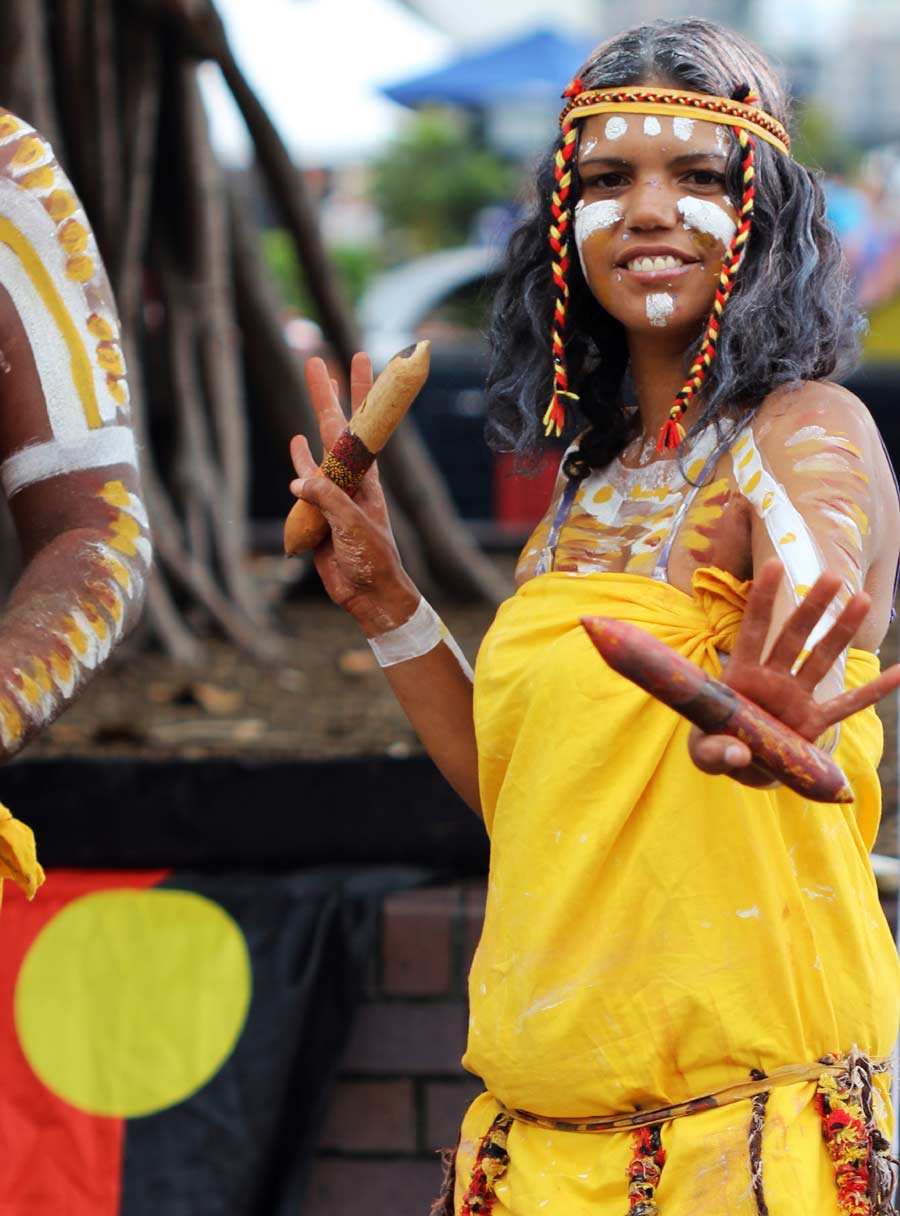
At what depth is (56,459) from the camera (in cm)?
218

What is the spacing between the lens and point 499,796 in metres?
2.09

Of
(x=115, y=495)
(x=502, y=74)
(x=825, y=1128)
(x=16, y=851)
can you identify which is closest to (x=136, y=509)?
(x=115, y=495)

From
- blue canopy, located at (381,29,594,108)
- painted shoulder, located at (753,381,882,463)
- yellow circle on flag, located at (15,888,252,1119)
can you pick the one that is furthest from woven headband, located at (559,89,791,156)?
blue canopy, located at (381,29,594,108)

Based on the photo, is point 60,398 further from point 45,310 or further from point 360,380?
point 360,380

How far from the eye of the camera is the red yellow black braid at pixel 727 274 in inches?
79.6

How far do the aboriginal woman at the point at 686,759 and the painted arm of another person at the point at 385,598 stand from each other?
0.06 m

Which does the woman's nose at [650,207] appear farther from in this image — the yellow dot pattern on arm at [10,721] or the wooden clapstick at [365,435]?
the yellow dot pattern on arm at [10,721]

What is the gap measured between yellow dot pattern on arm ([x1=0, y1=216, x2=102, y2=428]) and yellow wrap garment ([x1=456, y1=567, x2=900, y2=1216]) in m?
0.66

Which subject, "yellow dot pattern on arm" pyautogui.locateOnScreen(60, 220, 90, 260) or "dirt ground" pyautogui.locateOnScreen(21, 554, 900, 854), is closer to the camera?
"yellow dot pattern on arm" pyautogui.locateOnScreen(60, 220, 90, 260)

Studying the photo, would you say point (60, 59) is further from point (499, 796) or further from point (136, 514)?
point (499, 796)

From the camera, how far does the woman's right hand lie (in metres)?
2.20

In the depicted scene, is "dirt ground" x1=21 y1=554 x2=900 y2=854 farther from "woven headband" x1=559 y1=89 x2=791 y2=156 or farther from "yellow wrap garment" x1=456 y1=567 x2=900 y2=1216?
"woven headband" x1=559 y1=89 x2=791 y2=156

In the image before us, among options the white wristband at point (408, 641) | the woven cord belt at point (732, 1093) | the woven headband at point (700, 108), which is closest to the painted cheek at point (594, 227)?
the woven headband at point (700, 108)

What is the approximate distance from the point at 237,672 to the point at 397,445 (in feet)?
3.61
